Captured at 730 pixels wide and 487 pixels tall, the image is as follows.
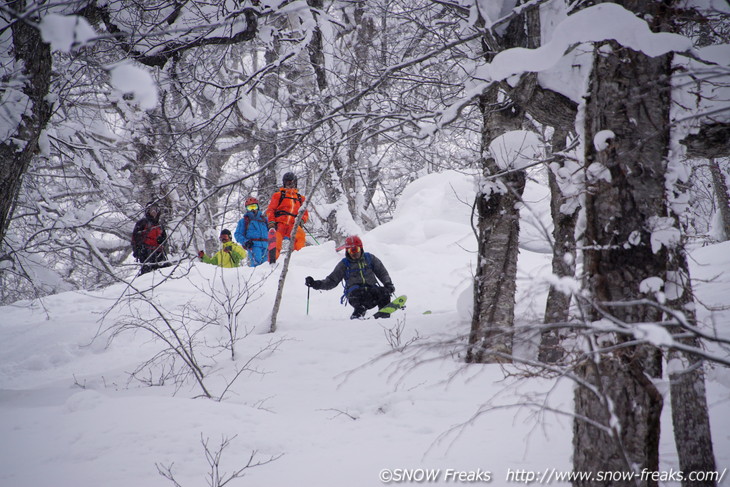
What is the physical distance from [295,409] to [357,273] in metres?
3.66

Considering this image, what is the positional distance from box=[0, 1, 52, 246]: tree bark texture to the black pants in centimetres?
488

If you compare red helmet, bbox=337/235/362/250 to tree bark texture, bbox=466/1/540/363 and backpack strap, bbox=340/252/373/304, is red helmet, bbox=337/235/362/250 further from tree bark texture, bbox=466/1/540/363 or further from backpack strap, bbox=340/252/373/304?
tree bark texture, bbox=466/1/540/363

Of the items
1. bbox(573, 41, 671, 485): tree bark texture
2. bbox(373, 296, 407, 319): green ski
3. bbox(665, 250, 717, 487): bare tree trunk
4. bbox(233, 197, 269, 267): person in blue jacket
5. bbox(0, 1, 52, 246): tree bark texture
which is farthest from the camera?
bbox(233, 197, 269, 267): person in blue jacket

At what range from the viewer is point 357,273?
23.4ft

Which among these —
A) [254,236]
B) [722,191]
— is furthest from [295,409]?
[722,191]

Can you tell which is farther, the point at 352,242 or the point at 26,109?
the point at 352,242

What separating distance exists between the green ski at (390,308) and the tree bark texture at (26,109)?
5.01m

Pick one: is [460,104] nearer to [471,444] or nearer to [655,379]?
[655,379]

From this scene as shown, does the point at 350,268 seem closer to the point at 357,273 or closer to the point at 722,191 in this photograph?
the point at 357,273

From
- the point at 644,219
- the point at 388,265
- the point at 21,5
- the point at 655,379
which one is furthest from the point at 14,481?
the point at 388,265

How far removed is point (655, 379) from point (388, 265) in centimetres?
802

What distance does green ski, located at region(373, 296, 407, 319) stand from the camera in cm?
691

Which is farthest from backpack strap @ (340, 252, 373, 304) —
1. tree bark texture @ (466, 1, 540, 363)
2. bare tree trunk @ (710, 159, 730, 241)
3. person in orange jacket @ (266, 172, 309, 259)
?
bare tree trunk @ (710, 159, 730, 241)

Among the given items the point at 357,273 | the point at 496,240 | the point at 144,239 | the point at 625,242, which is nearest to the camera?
the point at 625,242
